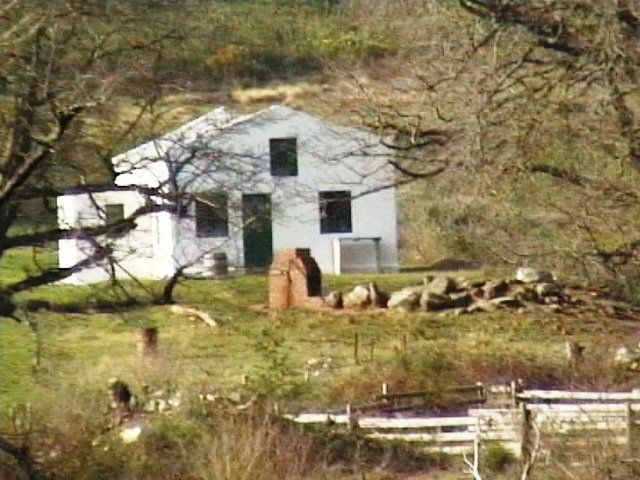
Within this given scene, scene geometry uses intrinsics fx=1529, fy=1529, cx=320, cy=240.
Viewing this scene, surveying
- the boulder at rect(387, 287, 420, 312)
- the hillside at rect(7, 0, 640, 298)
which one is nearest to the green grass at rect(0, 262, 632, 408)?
the boulder at rect(387, 287, 420, 312)

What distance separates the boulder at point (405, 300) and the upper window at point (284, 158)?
6.93m

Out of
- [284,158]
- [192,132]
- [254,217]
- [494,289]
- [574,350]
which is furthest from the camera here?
[494,289]

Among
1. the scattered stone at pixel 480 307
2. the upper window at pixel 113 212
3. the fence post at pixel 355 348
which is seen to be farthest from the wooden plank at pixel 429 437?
the scattered stone at pixel 480 307

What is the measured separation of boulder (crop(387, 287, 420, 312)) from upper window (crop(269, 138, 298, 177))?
6931mm

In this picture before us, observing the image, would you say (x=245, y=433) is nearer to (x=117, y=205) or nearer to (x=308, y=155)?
(x=117, y=205)

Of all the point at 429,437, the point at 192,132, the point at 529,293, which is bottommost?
the point at 429,437

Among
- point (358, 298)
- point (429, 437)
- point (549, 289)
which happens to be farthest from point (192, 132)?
point (358, 298)

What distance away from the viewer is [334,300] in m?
27.4

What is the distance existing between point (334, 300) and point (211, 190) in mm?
12835

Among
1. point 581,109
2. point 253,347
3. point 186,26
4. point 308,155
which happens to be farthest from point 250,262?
point 581,109

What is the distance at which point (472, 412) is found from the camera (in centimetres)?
1764

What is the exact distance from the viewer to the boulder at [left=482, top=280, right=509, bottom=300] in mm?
19344

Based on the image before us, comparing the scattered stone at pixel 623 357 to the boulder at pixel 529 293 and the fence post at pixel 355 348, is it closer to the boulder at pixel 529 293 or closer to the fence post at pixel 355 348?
the boulder at pixel 529 293

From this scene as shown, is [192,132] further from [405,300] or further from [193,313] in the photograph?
[405,300]
